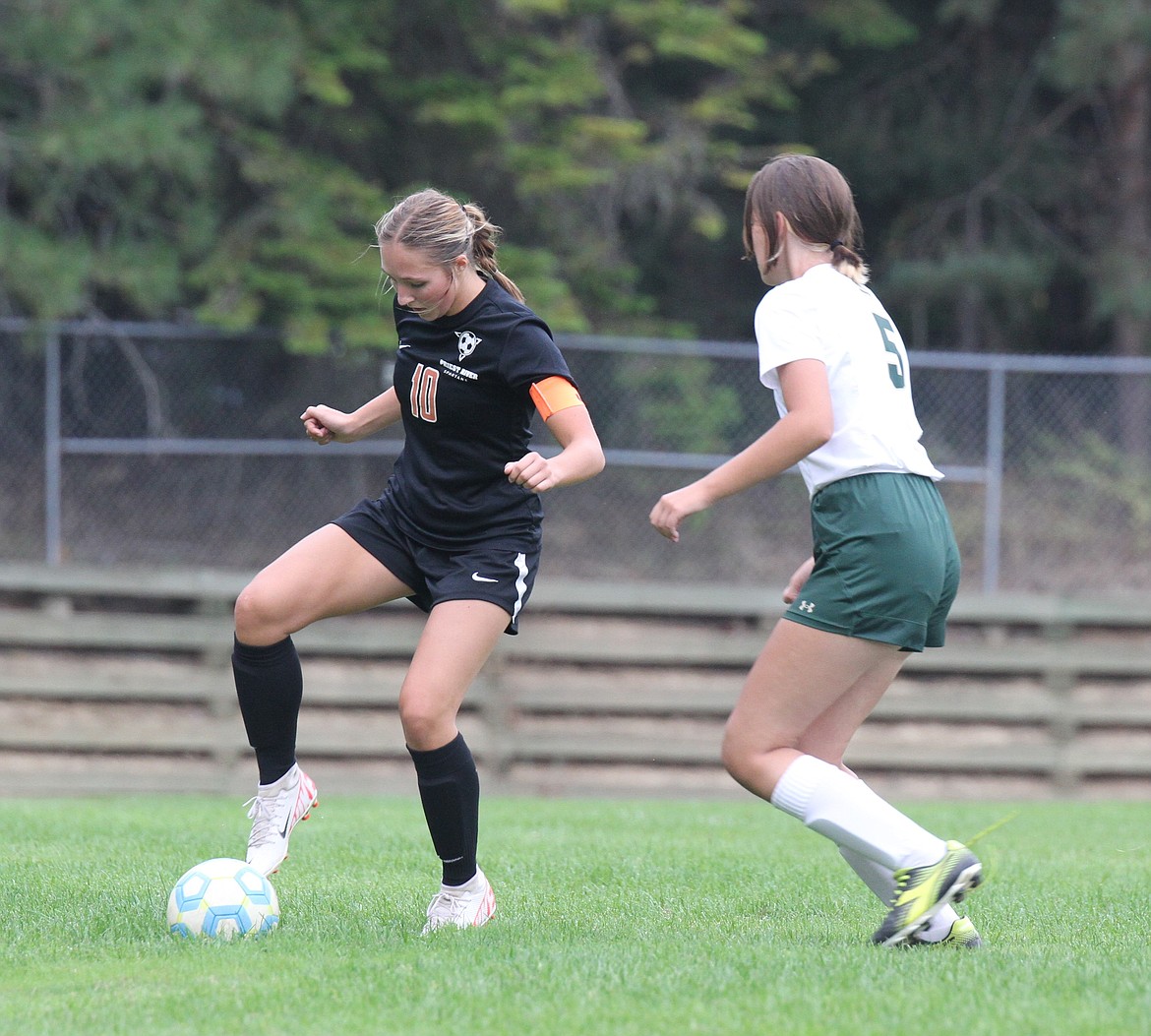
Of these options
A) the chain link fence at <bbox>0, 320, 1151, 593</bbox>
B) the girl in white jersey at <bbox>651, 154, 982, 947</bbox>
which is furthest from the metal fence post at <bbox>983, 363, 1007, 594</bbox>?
the girl in white jersey at <bbox>651, 154, 982, 947</bbox>

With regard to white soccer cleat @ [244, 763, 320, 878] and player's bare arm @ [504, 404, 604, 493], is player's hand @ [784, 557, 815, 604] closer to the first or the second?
player's bare arm @ [504, 404, 604, 493]

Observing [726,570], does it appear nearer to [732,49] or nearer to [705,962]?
[732,49]

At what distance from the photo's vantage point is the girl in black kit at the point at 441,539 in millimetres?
3850

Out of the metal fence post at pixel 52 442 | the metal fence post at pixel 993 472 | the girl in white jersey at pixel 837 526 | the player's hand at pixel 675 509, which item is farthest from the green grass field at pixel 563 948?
the metal fence post at pixel 993 472

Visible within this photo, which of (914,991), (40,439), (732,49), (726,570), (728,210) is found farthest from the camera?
(728,210)

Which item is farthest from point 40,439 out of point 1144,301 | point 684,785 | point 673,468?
point 1144,301

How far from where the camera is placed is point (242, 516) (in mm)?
10977

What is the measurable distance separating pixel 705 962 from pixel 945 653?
7.84 m

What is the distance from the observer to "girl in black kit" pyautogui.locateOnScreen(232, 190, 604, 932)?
3.85 m

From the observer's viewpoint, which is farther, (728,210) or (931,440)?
(728,210)

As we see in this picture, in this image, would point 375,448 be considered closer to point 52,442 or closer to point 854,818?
point 52,442

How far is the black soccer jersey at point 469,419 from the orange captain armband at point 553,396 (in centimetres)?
5

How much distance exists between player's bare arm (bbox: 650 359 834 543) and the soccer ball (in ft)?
4.97

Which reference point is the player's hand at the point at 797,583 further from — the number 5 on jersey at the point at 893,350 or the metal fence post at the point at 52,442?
the metal fence post at the point at 52,442
